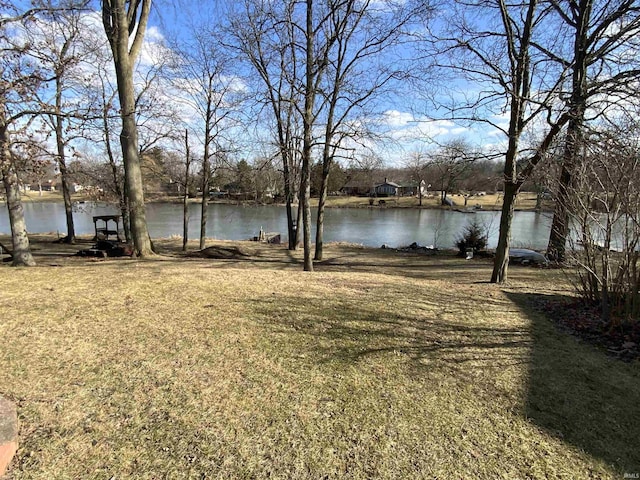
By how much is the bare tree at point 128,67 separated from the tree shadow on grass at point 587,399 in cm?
854

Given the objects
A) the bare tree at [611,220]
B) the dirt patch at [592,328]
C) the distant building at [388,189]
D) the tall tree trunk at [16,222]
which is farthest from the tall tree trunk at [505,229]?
the distant building at [388,189]

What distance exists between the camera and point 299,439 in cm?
219

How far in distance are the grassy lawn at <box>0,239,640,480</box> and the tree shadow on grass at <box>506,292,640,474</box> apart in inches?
0.5

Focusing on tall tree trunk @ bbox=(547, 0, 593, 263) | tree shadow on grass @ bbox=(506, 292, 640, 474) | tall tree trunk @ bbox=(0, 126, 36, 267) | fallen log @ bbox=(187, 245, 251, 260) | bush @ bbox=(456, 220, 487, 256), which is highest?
tall tree trunk @ bbox=(547, 0, 593, 263)

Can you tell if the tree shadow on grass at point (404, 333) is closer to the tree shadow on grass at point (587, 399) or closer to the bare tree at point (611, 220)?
the tree shadow on grass at point (587, 399)

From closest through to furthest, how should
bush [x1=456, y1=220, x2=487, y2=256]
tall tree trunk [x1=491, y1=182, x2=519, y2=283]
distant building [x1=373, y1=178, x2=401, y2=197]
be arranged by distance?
tall tree trunk [x1=491, y1=182, x2=519, y2=283], bush [x1=456, y1=220, x2=487, y2=256], distant building [x1=373, y1=178, x2=401, y2=197]

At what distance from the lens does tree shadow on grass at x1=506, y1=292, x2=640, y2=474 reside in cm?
231

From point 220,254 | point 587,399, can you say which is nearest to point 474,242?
point 220,254

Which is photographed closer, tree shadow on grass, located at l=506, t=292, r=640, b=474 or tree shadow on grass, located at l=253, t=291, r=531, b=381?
tree shadow on grass, located at l=506, t=292, r=640, b=474

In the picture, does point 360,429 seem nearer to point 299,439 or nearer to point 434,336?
point 299,439

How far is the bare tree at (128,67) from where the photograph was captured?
7.97 m

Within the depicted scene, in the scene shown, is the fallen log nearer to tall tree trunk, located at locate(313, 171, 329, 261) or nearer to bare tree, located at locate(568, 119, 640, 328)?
tall tree trunk, located at locate(313, 171, 329, 261)

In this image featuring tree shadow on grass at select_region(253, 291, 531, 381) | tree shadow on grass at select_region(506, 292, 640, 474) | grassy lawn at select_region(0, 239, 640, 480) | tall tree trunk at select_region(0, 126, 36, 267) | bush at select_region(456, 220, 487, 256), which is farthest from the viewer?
bush at select_region(456, 220, 487, 256)

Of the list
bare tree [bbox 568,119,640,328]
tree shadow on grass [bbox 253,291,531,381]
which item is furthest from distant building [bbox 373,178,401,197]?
tree shadow on grass [bbox 253,291,531,381]
